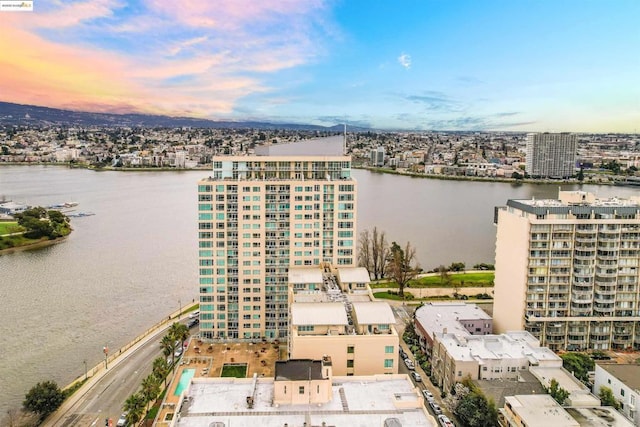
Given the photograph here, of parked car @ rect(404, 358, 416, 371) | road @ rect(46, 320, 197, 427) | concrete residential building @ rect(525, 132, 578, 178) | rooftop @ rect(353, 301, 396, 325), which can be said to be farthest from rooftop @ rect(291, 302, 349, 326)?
concrete residential building @ rect(525, 132, 578, 178)

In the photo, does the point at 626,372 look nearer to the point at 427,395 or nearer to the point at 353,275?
the point at 427,395

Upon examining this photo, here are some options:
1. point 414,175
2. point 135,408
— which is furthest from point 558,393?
point 414,175

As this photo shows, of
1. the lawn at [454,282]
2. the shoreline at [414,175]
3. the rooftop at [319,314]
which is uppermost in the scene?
the shoreline at [414,175]

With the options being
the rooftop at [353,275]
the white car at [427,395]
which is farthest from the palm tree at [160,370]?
the white car at [427,395]

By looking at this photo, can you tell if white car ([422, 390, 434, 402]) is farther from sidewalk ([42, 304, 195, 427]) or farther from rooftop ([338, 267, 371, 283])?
sidewalk ([42, 304, 195, 427])

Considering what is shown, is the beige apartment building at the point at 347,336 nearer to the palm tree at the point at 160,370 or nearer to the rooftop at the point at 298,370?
the rooftop at the point at 298,370
